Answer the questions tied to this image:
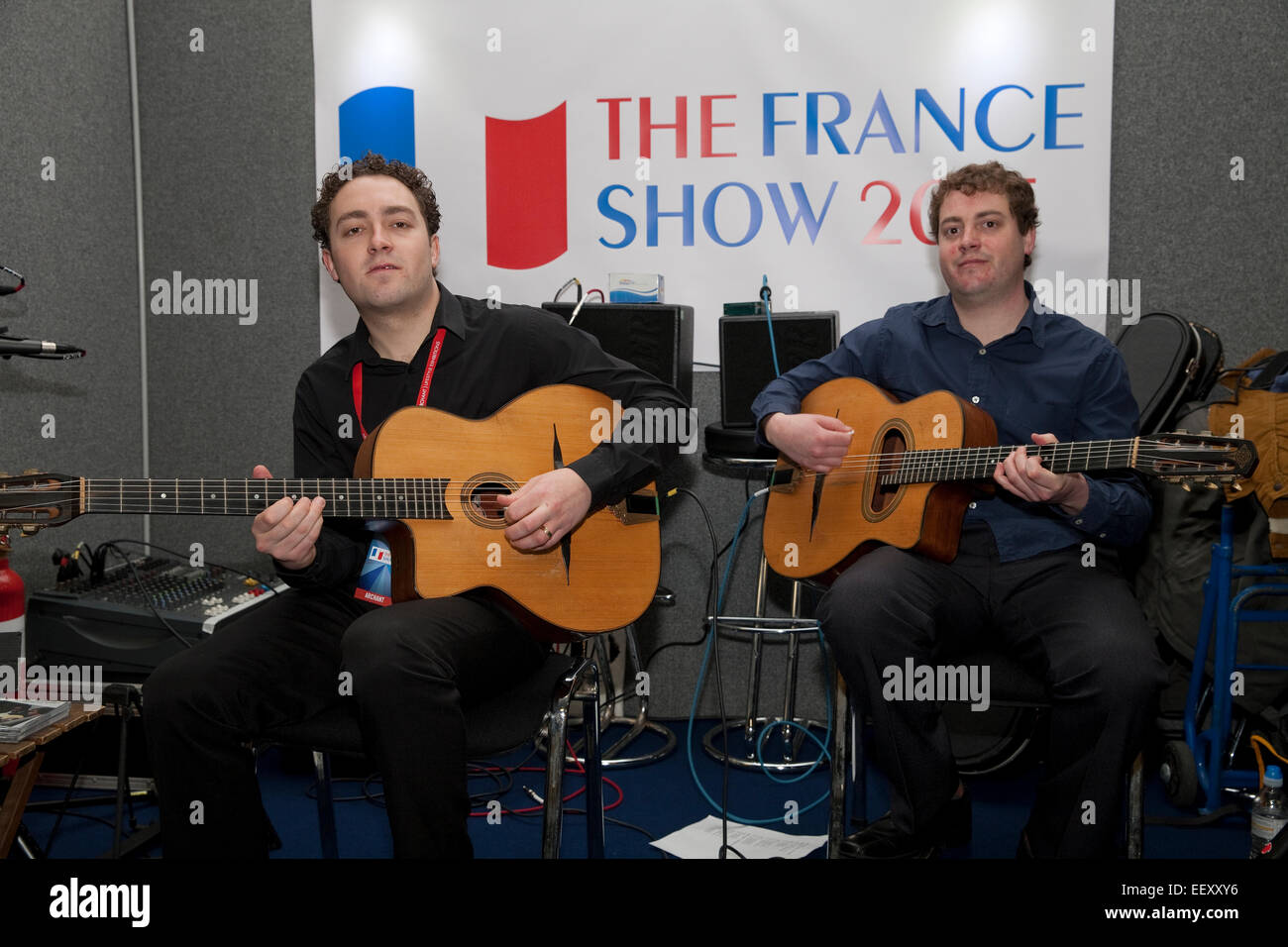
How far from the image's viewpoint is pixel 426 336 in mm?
1946

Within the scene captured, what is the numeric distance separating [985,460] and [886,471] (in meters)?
0.21

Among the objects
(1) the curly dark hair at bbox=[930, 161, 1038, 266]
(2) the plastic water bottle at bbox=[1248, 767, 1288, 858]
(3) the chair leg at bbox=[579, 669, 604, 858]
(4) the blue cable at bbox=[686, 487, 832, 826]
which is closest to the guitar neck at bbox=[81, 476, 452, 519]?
(3) the chair leg at bbox=[579, 669, 604, 858]

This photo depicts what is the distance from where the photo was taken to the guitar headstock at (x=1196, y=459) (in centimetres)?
168

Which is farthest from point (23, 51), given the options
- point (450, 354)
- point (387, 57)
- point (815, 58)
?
point (815, 58)

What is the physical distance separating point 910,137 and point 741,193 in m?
0.55

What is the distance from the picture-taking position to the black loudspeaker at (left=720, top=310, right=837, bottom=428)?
277 cm

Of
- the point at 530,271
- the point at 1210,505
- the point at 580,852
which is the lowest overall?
the point at 580,852

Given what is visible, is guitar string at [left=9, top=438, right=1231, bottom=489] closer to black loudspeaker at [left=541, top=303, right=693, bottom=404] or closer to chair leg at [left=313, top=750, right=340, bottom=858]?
chair leg at [left=313, top=750, right=340, bottom=858]

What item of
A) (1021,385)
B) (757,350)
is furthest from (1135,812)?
(757,350)

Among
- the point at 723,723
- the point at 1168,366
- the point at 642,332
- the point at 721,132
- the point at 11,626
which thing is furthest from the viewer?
the point at 721,132

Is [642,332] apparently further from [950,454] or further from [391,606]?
[391,606]

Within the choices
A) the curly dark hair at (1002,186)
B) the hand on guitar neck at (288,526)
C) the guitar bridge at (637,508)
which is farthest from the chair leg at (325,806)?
the curly dark hair at (1002,186)

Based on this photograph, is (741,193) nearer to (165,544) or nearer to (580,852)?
(580,852)

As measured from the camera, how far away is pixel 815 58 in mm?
3043
